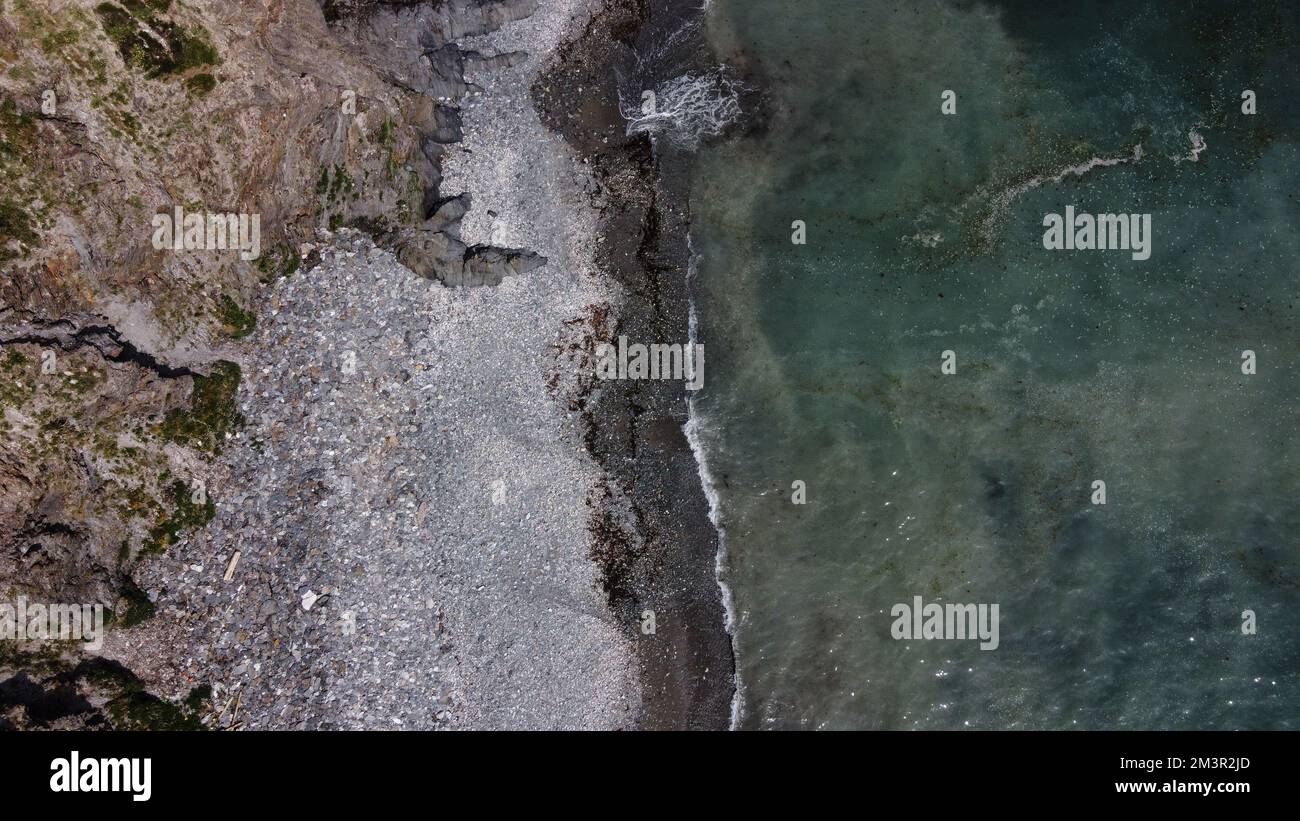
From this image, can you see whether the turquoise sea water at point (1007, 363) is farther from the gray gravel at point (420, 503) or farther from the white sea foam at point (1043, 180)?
the gray gravel at point (420, 503)

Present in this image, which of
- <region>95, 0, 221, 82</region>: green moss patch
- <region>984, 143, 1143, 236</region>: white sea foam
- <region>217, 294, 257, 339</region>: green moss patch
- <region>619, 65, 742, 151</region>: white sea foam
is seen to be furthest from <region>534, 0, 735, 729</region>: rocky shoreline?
<region>217, 294, 257, 339</region>: green moss patch

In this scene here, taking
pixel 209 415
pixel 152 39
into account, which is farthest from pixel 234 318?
pixel 152 39

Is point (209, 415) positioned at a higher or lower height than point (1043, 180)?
lower

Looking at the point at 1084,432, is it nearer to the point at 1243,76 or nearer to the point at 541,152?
the point at 1243,76

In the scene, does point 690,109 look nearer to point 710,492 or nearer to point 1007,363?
point 710,492

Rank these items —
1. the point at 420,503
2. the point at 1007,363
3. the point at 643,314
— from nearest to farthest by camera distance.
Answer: the point at 420,503
the point at 643,314
the point at 1007,363

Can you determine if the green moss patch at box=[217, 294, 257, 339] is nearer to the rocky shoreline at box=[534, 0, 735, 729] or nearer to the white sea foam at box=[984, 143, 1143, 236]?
the rocky shoreline at box=[534, 0, 735, 729]
